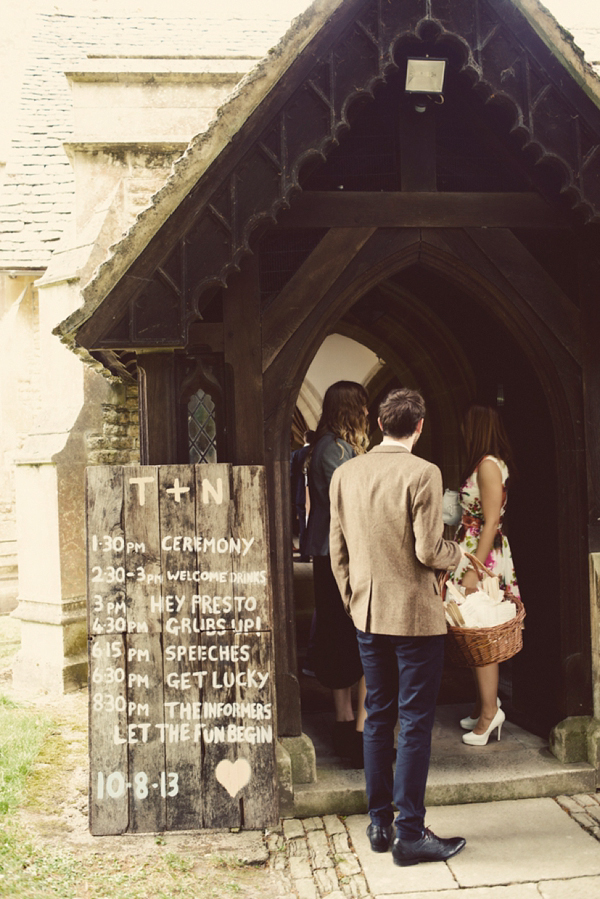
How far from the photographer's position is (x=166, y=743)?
354cm

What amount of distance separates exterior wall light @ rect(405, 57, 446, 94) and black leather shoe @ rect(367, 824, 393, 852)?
354cm

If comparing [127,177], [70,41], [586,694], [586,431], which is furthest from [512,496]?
[70,41]

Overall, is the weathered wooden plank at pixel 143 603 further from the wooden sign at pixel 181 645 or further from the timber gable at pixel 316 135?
the timber gable at pixel 316 135

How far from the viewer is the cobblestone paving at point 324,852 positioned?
10.2ft

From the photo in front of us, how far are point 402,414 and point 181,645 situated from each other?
1.50m

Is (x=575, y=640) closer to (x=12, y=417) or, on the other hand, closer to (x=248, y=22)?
(x=12, y=417)

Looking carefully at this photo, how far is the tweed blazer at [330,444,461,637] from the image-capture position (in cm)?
312

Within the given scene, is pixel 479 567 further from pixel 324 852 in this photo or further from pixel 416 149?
pixel 416 149

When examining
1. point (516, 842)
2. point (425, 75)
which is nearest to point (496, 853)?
point (516, 842)

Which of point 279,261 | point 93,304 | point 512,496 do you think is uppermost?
point 279,261

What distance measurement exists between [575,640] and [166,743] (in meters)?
2.21

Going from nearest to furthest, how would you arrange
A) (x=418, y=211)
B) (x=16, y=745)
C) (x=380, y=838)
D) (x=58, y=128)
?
1. (x=380, y=838)
2. (x=418, y=211)
3. (x=16, y=745)
4. (x=58, y=128)

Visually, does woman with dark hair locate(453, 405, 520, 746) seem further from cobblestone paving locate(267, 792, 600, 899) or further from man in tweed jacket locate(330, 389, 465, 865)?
man in tweed jacket locate(330, 389, 465, 865)

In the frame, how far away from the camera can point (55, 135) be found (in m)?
9.91
